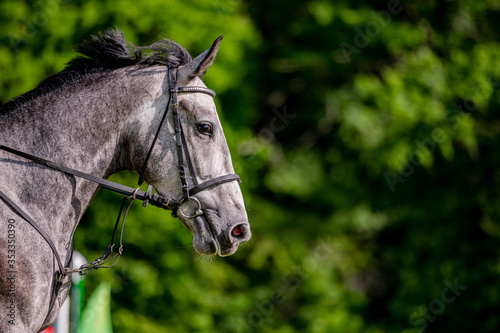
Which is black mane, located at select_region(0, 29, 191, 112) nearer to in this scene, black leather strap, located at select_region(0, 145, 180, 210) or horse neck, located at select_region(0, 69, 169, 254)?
horse neck, located at select_region(0, 69, 169, 254)

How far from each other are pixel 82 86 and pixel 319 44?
30.5 ft

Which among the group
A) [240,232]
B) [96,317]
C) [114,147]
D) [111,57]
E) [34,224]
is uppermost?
[111,57]

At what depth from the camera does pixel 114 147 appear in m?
2.98

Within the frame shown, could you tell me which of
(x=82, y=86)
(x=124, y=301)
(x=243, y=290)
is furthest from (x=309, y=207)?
(x=82, y=86)

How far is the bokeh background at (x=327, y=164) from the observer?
8750 mm

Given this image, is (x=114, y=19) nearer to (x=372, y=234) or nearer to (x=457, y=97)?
(x=457, y=97)

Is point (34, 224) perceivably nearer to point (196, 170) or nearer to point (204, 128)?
point (196, 170)

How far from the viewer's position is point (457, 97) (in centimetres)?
1024

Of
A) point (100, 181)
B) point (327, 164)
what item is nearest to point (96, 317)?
point (100, 181)

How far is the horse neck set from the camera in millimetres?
2748

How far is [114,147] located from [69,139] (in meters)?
0.25

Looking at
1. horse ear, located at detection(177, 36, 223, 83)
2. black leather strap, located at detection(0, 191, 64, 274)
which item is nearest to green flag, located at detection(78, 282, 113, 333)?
black leather strap, located at detection(0, 191, 64, 274)

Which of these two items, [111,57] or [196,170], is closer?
[196,170]

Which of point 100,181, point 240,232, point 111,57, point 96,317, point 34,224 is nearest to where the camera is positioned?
point 34,224
